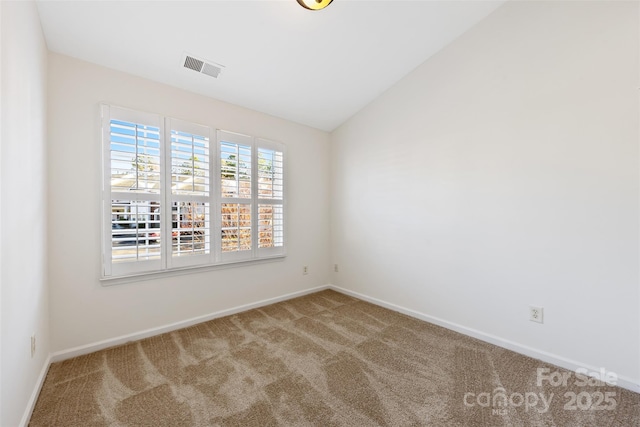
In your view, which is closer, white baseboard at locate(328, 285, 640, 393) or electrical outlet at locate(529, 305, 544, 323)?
white baseboard at locate(328, 285, 640, 393)

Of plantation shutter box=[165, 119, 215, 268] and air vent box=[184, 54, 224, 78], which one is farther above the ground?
air vent box=[184, 54, 224, 78]

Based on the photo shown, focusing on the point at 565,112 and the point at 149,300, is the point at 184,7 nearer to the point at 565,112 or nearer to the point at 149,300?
the point at 149,300

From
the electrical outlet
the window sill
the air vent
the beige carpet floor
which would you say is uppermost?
the air vent

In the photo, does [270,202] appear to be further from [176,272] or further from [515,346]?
[515,346]

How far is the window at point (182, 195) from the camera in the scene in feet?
7.36

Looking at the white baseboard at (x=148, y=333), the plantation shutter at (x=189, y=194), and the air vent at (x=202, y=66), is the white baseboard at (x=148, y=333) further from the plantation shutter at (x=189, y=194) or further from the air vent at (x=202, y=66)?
the air vent at (x=202, y=66)

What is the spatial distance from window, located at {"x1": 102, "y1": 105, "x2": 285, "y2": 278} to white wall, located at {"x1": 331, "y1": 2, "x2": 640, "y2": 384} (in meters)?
1.46

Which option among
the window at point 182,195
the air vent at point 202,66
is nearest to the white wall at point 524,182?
the window at point 182,195

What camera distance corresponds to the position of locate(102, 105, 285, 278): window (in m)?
2.24

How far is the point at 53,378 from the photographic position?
6.07 feet

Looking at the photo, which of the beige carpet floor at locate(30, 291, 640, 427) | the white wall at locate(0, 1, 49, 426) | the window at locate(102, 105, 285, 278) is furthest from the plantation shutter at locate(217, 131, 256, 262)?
the white wall at locate(0, 1, 49, 426)

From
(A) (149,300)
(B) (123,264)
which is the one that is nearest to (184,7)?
(B) (123,264)

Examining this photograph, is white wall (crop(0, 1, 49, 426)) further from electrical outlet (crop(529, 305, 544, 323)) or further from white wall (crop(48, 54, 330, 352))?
electrical outlet (crop(529, 305, 544, 323))

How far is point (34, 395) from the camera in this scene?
1615mm
